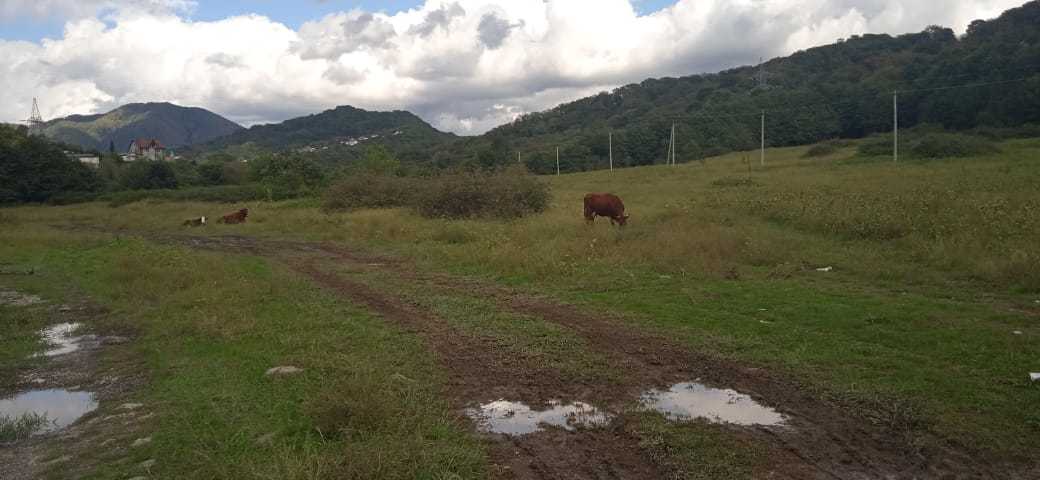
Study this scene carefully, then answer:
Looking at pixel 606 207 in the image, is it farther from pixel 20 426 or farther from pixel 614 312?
pixel 20 426

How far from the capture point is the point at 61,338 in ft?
30.1

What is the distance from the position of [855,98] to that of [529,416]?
200 ft

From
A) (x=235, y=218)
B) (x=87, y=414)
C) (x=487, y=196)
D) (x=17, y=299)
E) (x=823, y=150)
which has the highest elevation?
(x=823, y=150)

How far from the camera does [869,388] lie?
5.74m

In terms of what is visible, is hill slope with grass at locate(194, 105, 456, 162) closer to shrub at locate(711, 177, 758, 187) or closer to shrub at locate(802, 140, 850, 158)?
shrub at locate(802, 140, 850, 158)

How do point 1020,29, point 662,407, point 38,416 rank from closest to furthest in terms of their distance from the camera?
1. point 662,407
2. point 38,416
3. point 1020,29

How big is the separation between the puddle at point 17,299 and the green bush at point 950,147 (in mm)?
33479

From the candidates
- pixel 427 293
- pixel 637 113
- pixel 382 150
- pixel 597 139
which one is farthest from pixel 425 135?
pixel 427 293

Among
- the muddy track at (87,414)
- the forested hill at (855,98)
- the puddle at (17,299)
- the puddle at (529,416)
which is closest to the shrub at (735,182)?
the puddle at (529,416)

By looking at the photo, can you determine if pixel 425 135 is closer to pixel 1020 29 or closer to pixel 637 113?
pixel 637 113

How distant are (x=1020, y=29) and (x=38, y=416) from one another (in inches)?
2834

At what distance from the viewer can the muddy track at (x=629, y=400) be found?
4.39 metres

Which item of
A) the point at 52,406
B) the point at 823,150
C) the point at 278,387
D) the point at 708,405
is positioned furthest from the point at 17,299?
the point at 823,150

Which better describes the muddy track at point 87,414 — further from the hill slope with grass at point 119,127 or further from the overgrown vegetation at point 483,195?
the hill slope with grass at point 119,127
